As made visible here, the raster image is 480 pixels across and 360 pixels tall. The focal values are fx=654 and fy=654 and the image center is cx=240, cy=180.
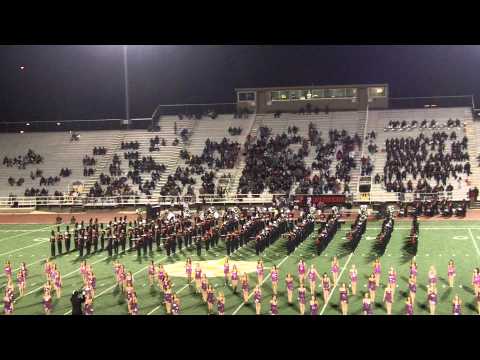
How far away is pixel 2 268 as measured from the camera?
17.7 metres

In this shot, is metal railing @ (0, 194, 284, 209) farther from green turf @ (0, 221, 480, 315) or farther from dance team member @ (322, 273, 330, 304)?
dance team member @ (322, 273, 330, 304)

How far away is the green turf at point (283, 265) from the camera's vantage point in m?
13.1

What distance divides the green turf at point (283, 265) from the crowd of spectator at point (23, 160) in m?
10.3

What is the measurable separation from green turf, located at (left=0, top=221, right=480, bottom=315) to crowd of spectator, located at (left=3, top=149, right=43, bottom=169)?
33.7ft

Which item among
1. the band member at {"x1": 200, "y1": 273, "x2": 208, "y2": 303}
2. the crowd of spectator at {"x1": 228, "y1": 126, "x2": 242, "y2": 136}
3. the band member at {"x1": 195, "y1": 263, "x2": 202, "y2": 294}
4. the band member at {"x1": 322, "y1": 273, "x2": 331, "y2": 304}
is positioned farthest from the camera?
the crowd of spectator at {"x1": 228, "y1": 126, "x2": 242, "y2": 136}

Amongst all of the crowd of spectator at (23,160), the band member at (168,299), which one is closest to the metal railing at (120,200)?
the crowd of spectator at (23,160)

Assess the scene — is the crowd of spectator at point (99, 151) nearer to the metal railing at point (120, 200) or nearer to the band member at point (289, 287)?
the metal railing at point (120, 200)

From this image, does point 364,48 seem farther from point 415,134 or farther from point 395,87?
point 415,134

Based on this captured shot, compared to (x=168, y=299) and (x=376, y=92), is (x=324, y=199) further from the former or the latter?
(x=168, y=299)

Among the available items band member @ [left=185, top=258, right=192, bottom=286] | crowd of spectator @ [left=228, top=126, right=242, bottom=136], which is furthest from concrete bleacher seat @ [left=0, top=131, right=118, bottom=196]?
band member @ [left=185, top=258, right=192, bottom=286]

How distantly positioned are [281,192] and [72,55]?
1543cm

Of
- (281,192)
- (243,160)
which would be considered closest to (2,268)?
(281,192)

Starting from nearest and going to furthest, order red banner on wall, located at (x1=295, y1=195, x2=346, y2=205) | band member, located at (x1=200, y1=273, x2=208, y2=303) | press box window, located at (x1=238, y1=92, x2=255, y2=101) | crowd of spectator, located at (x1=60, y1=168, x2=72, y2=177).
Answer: band member, located at (x1=200, y1=273, x2=208, y2=303) → red banner on wall, located at (x1=295, y1=195, x2=346, y2=205) → crowd of spectator, located at (x1=60, y1=168, x2=72, y2=177) → press box window, located at (x1=238, y1=92, x2=255, y2=101)

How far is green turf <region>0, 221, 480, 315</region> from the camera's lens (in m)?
13.1
